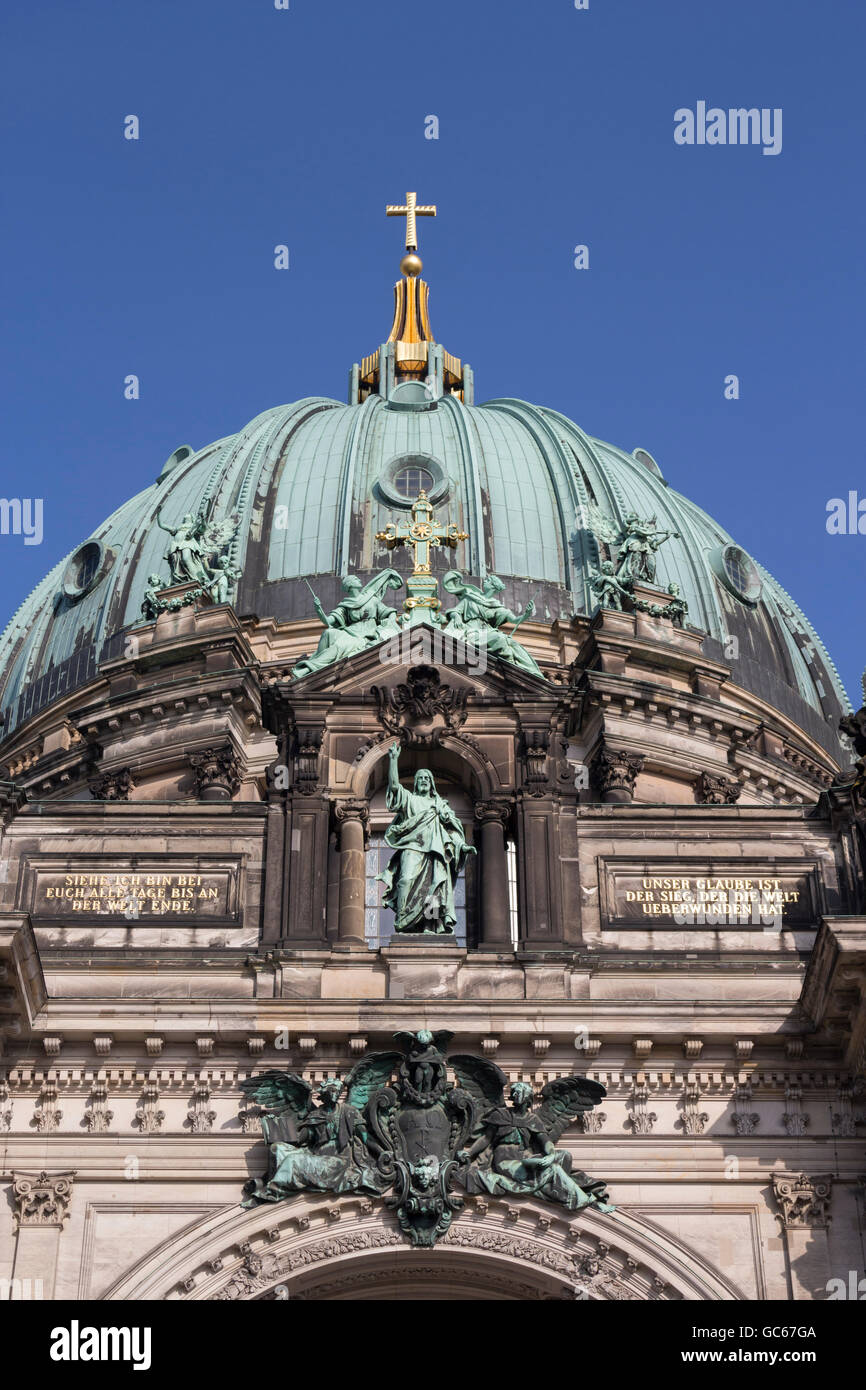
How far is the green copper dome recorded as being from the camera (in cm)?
4512

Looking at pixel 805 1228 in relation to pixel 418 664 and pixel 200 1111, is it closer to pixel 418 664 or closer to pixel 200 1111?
pixel 200 1111

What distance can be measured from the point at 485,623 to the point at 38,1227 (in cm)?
1142

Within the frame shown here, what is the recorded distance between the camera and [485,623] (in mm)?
32906

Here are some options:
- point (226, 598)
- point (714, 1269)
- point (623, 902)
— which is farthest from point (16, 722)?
point (714, 1269)

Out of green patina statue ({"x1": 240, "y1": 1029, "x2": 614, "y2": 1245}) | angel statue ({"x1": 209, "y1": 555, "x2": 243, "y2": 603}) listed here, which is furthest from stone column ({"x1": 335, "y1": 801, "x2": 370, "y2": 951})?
angel statue ({"x1": 209, "y1": 555, "x2": 243, "y2": 603})

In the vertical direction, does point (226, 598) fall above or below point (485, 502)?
below

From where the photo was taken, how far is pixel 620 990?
28.0 metres

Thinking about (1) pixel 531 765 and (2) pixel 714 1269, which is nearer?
(2) pixel 714 1269

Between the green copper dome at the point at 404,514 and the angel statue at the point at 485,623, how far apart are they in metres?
9.91

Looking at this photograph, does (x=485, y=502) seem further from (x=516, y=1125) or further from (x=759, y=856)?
(x=516, y=1125)

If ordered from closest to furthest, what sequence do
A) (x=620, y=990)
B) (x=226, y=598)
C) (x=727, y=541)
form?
(x=620, y=990), (x=226, y=598), (x=727, y=541)

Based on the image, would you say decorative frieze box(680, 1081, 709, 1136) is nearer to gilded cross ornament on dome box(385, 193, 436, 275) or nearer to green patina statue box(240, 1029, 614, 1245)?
green patina statue box(240, 1029, 614, 1245)

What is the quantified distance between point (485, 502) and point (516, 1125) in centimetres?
2168

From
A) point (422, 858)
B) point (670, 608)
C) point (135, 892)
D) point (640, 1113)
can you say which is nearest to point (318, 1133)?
point (640, 1113)
